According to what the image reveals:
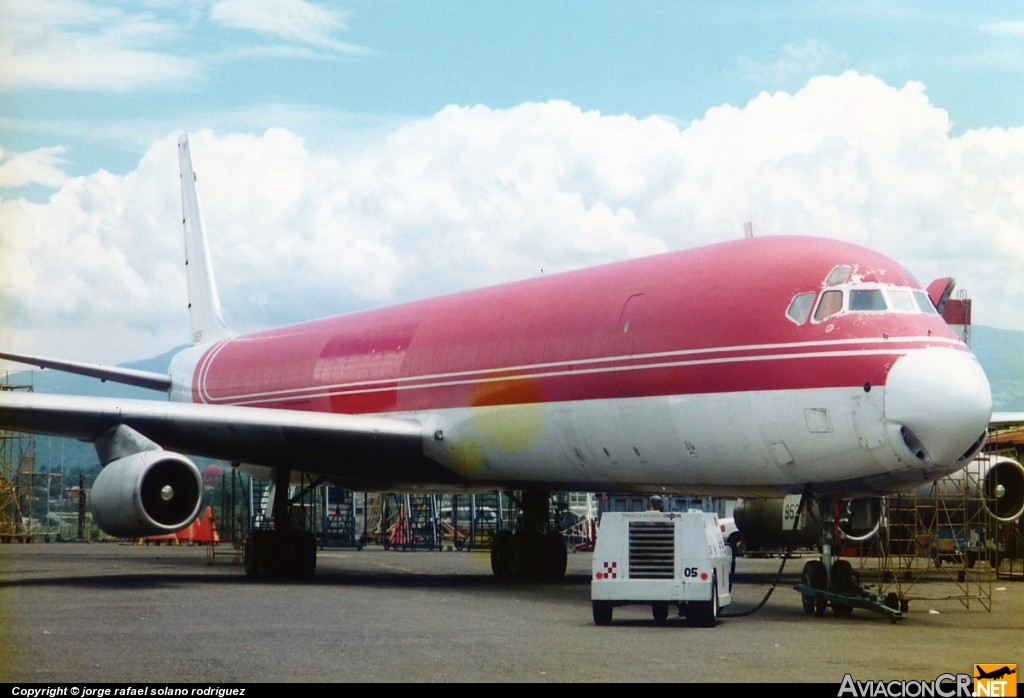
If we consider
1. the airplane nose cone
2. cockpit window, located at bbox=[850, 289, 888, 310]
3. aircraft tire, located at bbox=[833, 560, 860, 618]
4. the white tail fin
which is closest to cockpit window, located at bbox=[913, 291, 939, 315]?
cockpit window, located at bbox=[850, 289, 888, 310]

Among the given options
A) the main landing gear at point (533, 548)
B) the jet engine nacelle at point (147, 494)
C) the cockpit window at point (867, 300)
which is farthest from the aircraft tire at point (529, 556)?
the cockpit window at point (867, 300)

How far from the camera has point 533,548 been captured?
24.8m

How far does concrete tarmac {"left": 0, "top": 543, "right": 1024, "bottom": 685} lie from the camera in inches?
431

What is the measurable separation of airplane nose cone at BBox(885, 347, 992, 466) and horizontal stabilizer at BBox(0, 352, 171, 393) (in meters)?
17.3

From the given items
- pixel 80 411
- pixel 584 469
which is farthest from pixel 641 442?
pixel 80 411

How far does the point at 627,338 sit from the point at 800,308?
2824 mm

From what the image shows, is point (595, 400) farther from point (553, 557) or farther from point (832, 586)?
point (553, 557)

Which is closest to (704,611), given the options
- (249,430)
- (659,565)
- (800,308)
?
(659,565)

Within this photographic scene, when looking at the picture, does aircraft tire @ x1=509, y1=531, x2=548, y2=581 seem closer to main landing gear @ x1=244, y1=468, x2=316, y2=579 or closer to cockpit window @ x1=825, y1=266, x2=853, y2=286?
main landing gear @ x1=244, y1=468, x2=316, y2=579

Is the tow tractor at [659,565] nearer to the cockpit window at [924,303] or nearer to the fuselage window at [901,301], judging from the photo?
the fuselage window at [901,301]

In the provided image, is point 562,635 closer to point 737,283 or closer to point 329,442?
point 737,283

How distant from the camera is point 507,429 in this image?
21.1 m

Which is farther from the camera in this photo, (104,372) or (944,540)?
(944,540)

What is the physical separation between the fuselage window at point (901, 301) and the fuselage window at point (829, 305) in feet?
1.94
